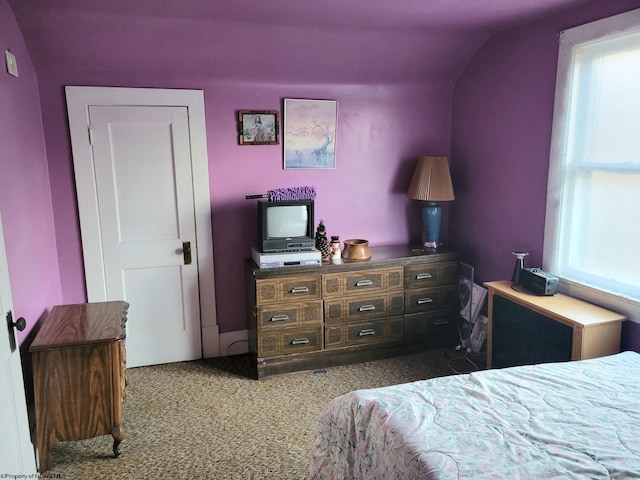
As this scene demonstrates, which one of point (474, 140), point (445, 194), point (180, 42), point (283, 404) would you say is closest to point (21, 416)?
point (283, 404)

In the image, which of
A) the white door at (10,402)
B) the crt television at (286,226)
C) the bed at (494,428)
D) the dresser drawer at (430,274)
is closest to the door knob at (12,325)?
the white door at (10,402)

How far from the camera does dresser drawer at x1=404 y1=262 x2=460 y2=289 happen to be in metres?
3.56

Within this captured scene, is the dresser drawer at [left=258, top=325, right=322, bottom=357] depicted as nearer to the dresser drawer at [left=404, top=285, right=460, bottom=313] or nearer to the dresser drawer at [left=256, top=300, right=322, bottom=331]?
the dresser drawer at [left=256, top=300, right=322, bottom=331]

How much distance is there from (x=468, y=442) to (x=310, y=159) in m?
2.52

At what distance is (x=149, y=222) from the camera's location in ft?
11.1

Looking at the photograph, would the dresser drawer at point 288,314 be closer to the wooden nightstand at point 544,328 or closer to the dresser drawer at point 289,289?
the dresser drawer at point 289,289

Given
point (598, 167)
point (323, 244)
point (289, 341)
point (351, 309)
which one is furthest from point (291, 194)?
point (598, 167)

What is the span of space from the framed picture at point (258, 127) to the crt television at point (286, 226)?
525 mm

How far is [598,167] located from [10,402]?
3061mm

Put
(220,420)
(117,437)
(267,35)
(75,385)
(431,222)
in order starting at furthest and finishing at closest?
(431,222) → (267,35) → (220,420) → (117,437) → (75,385)

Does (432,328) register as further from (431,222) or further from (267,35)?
(267,35)

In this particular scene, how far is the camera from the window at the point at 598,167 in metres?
2.54

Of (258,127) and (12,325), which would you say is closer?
(12,325)

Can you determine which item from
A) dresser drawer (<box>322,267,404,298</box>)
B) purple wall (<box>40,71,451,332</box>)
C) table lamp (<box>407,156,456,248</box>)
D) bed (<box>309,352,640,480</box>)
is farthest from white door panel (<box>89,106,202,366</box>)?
bed (<box>309,352,640,480</box>)
